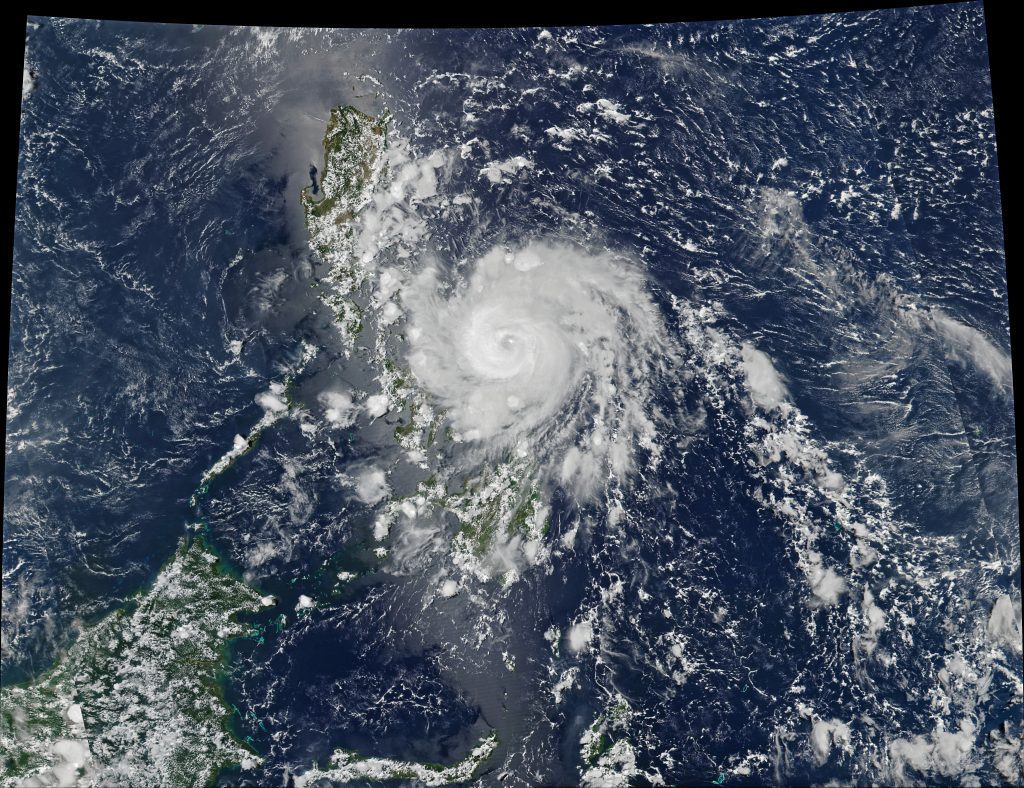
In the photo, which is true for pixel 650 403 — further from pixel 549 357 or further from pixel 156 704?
pixel 156 704

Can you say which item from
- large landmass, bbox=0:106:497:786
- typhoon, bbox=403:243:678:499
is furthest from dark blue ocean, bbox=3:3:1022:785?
typhoon, bbox=403:243:678:499

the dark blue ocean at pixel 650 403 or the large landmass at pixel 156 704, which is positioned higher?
the dark blue ocean at pixel 650 403

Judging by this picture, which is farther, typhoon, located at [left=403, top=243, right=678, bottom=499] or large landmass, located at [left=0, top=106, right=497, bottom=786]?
typhoon, located at [left=403, top=243, right=678, bottom=499]

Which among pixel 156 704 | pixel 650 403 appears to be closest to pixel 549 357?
pixel 650 403

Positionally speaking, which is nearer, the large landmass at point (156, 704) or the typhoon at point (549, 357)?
the large landmass at point (156, 704)

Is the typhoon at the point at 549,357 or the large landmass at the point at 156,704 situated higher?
the typhoon at the point at 549,357

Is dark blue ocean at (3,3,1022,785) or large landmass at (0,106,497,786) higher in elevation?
dark blue ocean at (3,3,1022,785)

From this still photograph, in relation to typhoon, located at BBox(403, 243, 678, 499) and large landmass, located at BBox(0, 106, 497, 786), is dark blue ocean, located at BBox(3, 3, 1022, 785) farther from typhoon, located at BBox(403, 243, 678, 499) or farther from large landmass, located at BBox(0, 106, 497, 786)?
typhoon, located at BBox(403, 243, 678, 499)

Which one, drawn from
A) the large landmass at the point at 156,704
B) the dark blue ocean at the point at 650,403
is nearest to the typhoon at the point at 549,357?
the dark blue ocean at the point at 650,403

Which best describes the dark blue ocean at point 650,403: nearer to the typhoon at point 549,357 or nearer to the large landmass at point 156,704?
the large landmass at point 156,704

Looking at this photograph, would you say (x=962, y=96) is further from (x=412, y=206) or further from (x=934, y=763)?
(x=934, y=763)

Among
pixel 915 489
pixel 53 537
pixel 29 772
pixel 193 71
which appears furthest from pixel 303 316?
pixel 915 489
